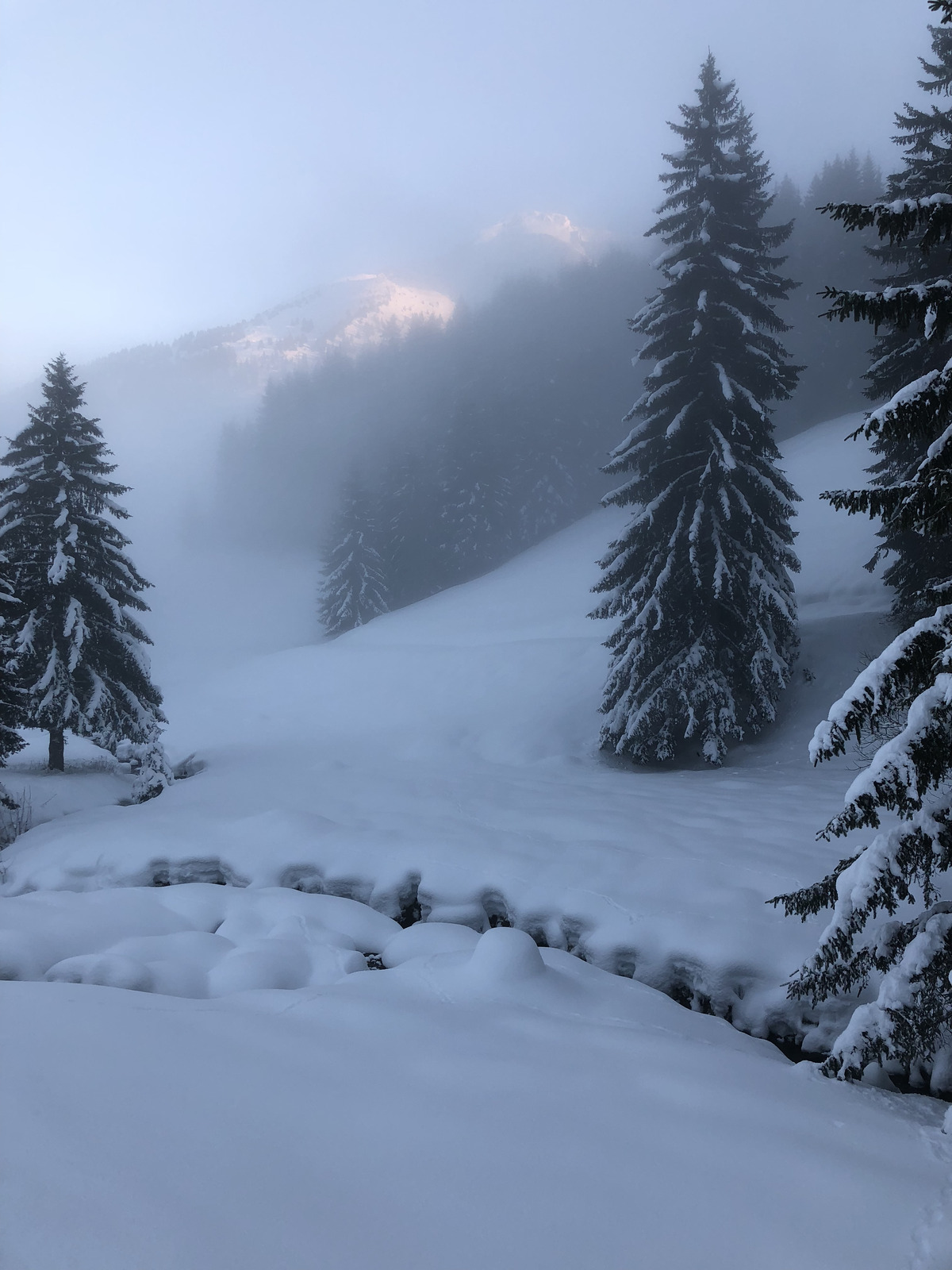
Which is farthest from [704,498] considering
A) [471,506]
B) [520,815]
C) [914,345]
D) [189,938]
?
[471,506]

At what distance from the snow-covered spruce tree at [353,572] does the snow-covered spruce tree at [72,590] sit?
81.5 feet

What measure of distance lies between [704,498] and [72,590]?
1286 cm

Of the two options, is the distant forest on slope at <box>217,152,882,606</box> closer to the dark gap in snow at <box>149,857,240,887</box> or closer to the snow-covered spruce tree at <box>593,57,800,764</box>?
the snow-covered spruce tree at <box>593,57,800,764</box>

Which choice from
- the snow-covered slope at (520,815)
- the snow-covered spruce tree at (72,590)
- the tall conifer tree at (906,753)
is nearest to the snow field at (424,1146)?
the tall conifer tree at (906,753)

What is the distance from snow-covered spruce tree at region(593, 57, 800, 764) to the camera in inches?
462

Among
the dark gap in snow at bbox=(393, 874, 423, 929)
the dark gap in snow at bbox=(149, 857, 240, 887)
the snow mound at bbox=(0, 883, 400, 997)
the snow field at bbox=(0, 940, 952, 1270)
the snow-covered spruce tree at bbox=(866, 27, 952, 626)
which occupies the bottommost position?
the dark gap in snow at bbox=(149, 857, 240, 887)

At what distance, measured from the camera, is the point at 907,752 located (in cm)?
319

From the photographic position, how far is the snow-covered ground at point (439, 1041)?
6.69 feet

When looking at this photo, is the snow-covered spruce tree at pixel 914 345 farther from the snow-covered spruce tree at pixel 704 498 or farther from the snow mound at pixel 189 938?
the snow mound at pixel 189 938

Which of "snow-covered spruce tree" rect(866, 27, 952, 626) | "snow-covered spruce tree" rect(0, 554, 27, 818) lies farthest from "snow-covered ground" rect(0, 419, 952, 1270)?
"snow-covered spruce tree" rect(866, 27, 952, 626)

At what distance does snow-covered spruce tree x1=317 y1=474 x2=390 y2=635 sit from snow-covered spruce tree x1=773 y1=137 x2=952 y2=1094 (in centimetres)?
3630

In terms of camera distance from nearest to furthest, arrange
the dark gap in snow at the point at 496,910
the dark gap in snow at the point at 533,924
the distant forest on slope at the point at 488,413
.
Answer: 1. the dark gap in snow at the point at 533,924
2. the dark gap in snow at the point at 496,910
3. the distant forest on slope at the point at 488,413

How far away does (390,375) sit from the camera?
239ft

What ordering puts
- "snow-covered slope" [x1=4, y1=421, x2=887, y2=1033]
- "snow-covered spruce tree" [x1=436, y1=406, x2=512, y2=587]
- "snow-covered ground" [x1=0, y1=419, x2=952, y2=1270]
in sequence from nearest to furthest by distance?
"snow-covered ground" [x1=0, y1=419, x2=952, y2=1270]
"snow-covered slope" [x1=4, y1=421, x2=887, y2=1033]
"snow-covered spruce tree" [x1=436, y1=406, x2=512, y2=587]
